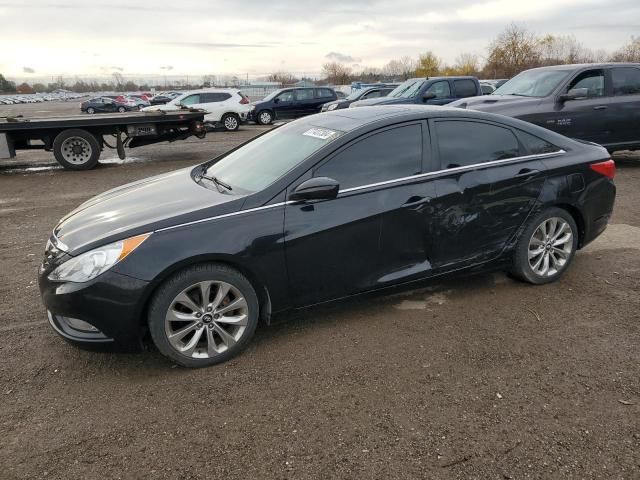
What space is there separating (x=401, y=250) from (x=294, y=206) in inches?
34.3

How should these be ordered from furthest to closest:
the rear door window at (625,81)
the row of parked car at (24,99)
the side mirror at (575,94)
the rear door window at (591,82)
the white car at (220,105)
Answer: the row of parked car at (24,99), the white car at (220,105), the rear door window at (625,81), the rear door window at (591,82), the side mirror at (575,94)

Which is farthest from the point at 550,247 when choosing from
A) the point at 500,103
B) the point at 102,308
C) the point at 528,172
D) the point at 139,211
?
the point at 500,103

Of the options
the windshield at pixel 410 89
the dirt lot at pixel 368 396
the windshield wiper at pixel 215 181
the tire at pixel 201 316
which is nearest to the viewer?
the dirt lot at pixel 368 396

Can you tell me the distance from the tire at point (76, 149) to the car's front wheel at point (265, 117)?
11.9 meters

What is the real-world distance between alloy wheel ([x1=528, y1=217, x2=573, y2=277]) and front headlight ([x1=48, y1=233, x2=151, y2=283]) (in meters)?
3.09

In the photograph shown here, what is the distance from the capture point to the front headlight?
292 cm

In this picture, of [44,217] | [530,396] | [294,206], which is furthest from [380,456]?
[44,217]

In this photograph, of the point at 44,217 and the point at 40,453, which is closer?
the point at 40,453

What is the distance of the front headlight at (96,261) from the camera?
9.59 ft

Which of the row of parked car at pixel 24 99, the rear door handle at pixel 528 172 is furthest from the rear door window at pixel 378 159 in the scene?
the row of parked car at pixel 24 99

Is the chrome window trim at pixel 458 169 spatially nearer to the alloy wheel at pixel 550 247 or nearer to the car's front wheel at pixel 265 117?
the alloy wheel at pixel 550 247

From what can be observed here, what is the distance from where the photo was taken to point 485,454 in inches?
95.2

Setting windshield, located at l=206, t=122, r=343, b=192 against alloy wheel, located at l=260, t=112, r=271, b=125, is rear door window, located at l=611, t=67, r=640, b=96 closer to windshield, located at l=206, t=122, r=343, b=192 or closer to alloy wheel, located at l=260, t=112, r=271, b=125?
windshield, located at l=206, t=122, r=343, b=192

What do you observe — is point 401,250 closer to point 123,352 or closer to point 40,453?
point 123,352
